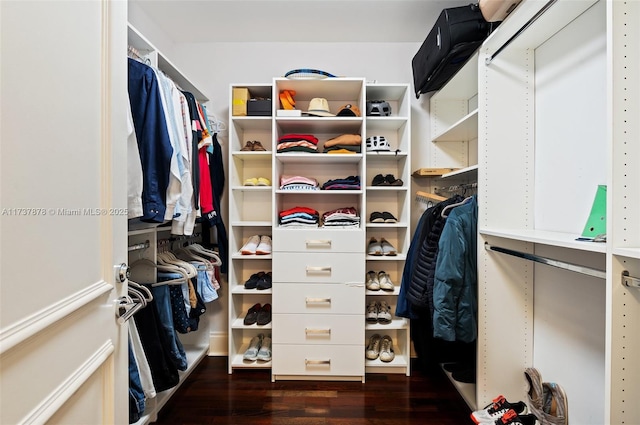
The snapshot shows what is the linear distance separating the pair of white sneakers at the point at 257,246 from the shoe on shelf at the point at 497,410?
4.80ft

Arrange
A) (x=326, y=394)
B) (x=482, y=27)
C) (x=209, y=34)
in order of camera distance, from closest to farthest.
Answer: (x=482, y=27) → (x=326, y=394) → (x=209, y=34)

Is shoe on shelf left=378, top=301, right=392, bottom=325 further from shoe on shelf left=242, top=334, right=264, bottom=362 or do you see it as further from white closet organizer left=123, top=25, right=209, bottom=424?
white closet organizer left=123, top=25, right=209, bottom=424

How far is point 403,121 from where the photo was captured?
204cm

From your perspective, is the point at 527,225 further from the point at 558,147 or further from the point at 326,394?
the point at 326,394

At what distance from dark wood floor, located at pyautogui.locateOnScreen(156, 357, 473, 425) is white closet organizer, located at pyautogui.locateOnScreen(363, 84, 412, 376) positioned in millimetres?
193

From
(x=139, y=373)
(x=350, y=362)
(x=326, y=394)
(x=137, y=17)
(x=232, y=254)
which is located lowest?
(x=326, y=394)

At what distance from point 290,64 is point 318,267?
1.57 meters

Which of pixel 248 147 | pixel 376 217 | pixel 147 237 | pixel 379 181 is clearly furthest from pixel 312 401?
pixel 248 147

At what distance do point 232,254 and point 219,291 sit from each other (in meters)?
0.47

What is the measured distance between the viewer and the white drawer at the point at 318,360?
1890mm

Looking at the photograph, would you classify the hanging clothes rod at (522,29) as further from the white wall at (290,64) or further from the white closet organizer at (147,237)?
the white closet organizer at (147,237)

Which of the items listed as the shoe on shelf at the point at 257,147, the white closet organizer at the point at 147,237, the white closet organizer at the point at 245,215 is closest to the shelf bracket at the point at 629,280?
the white closet organizer at the point at 245,215

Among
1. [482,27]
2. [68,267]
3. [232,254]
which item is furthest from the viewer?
[232,254]

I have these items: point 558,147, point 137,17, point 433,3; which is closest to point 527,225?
point 558,147
